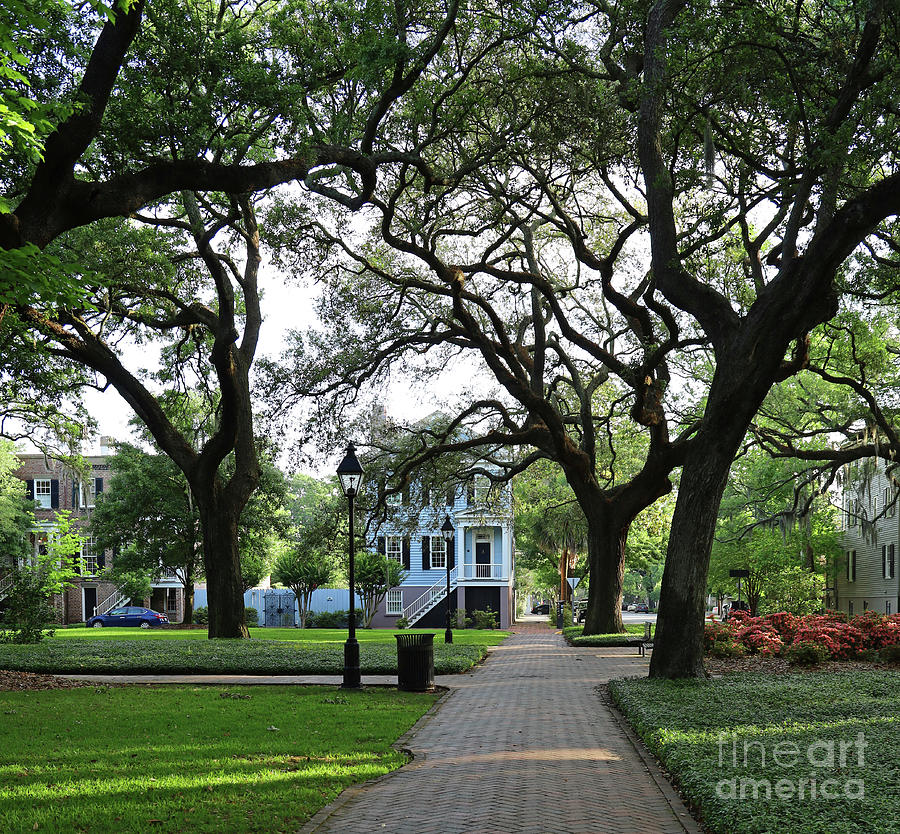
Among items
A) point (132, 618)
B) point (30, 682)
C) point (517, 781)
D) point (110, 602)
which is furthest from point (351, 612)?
point (110, 602)

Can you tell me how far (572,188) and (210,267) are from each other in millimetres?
10020

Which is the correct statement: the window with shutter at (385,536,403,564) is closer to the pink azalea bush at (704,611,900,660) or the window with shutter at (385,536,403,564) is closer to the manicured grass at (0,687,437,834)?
the pink azalea bush at (704,611,900,660)

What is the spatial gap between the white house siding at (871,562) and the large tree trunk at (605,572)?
11500mm

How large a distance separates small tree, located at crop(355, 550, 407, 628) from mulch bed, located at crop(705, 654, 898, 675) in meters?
28.9

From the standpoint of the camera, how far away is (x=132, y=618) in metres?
53.0

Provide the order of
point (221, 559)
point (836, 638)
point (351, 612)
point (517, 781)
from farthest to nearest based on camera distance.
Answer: point (221, 559) → point (836, 638) → point (351, 612) → point (517, 781)

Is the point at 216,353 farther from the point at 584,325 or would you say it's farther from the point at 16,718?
the point at 16,718

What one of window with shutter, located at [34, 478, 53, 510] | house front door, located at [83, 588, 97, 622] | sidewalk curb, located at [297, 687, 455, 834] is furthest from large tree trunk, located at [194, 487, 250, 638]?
house front door, located at [83, 588, 97, 622]

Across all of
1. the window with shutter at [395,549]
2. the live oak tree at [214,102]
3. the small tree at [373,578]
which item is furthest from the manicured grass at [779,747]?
the window with shutter at [395,549]

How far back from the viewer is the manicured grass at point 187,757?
6551 millimetres

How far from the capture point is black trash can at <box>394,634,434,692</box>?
50.6ft

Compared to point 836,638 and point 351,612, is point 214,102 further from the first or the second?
point 836,638

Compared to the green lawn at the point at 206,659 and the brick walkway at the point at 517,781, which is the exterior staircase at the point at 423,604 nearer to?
the green lawn at the point at 206,659

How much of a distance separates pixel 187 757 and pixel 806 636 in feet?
45.5
